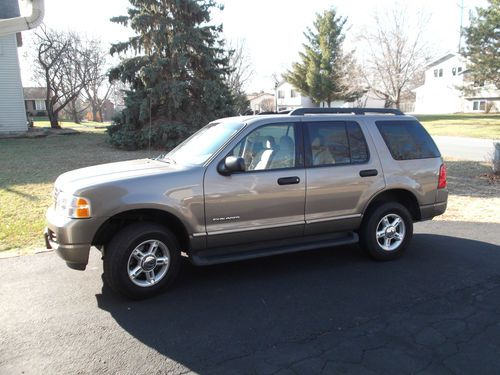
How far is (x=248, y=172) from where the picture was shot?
446 centimetres

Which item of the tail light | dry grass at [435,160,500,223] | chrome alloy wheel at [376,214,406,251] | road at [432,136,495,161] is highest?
the tail light

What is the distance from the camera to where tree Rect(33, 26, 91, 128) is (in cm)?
2925

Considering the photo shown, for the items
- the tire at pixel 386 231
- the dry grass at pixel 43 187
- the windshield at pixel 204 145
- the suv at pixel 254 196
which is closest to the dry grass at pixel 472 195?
the dry grass at pixel 43 187

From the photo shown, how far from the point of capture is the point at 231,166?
4250 millimetres

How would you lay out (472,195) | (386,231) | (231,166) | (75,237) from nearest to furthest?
(75,237), (231,166), (386,231), (472,195)

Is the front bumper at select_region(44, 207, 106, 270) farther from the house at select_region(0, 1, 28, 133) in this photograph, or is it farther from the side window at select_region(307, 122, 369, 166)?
the house at select_region(0, 1, 28, 133)

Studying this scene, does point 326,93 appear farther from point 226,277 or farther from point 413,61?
point 226,277

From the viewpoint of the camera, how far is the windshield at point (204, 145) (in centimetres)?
454

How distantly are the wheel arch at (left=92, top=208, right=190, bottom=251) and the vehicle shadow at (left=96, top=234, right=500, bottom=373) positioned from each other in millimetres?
600

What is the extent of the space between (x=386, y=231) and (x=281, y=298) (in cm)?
186

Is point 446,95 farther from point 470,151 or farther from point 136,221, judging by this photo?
point 136,221

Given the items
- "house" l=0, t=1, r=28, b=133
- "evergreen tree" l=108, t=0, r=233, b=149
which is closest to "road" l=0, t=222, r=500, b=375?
"evergreen tree" l=108, t=0, r=233, b=149

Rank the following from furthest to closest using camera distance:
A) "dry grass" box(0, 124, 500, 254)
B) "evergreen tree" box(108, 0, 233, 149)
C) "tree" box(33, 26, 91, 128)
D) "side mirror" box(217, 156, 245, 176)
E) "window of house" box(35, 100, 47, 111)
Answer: "window of house" box(35, 100, 47, 111)
"tree" box(33, 26, 91, 128)
"evergreen tree" box(108, 0, 233, 149)
"dry grass" box(0, 124, 500, 254)
"side mirror" box(217, 156, 245, 176)

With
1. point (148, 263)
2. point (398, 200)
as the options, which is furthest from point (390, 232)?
point (148, 263)
